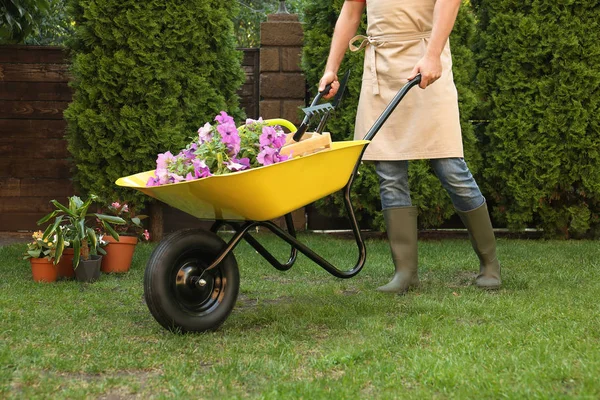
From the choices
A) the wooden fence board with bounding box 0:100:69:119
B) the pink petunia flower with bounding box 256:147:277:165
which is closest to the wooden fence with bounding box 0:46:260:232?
the wooden fence board with bounding box 0:100:69:119

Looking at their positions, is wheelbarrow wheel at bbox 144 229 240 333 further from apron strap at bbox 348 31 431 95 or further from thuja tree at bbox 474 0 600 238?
thuja tree at bbox 474 0 600 238

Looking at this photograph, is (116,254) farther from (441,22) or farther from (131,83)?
(441,22)

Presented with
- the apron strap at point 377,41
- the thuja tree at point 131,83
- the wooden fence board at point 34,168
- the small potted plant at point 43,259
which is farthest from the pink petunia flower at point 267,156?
the wooden fence board at point 34,168

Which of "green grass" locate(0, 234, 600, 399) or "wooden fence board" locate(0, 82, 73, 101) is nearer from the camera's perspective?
"green grass" locate(0, 234, 600, 399)

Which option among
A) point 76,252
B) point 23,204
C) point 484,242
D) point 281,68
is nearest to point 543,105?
point 281,68

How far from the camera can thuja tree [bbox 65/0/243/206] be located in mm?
4793

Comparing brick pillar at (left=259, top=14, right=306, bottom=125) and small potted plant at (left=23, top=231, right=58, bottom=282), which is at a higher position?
brick pillar at (left=259, top=14, right=306, bottom=125)

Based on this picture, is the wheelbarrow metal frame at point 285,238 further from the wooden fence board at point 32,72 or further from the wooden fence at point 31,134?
the wooden fence board at point 32,72

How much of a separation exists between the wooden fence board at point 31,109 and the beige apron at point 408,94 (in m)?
3.12

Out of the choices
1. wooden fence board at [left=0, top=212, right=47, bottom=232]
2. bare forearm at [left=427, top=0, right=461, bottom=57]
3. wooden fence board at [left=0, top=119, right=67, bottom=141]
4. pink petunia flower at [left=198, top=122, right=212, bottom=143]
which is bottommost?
wooden fence board at [left=0, top=212, right=47, bottom=232]

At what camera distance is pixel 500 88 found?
5.09 metres

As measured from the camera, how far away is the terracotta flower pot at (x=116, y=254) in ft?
12.6

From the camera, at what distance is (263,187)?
2258mm

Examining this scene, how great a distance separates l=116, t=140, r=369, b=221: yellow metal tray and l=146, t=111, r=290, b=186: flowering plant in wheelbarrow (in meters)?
0.06
